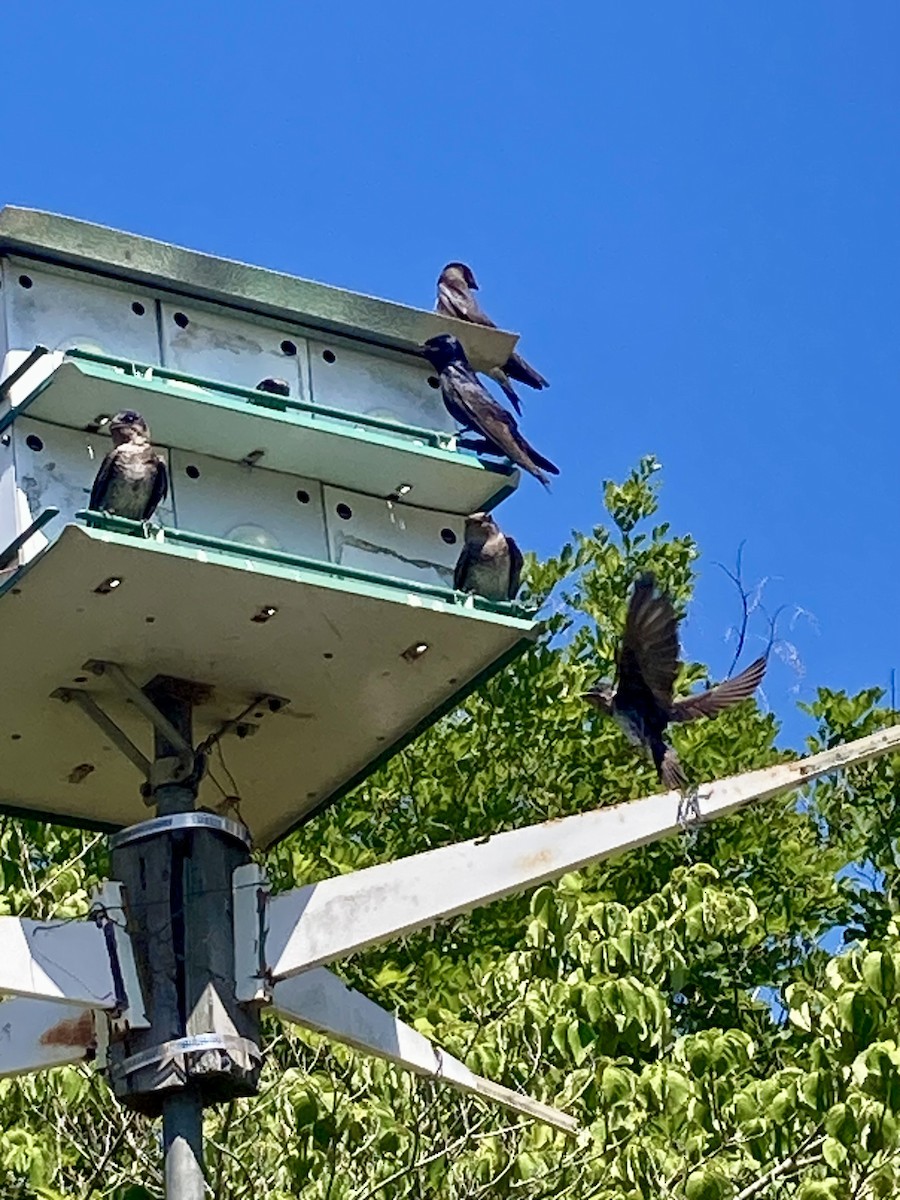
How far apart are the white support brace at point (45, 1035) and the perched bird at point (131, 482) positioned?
126 cm

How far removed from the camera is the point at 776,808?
15.5m

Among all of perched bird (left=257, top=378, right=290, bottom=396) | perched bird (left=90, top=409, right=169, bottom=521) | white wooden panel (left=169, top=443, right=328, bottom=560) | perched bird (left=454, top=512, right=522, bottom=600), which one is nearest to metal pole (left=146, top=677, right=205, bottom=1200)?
white wooden panel (left=169, top=443, right=328, bottom=560)

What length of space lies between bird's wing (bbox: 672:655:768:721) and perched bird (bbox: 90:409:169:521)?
5.49ft

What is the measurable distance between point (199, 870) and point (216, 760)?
93 centimetres

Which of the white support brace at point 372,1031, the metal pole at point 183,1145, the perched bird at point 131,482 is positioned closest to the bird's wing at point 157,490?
the perched bird at point 131,482

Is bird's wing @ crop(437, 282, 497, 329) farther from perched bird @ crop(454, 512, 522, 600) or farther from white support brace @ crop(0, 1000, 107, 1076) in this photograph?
white support brace @ crop(0, 1000, 107, 1076)

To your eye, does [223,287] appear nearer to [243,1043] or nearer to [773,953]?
[243,1043]

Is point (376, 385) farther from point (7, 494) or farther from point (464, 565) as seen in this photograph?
point (7, 494)

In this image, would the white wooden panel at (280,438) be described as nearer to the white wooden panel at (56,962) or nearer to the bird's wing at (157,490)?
the bird's wing at (157,490)

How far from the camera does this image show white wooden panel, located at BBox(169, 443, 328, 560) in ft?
25.3

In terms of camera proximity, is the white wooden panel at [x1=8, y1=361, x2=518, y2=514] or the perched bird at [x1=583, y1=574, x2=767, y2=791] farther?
the perched bird at [x1=583, y1=574, x2=767, y2=791]

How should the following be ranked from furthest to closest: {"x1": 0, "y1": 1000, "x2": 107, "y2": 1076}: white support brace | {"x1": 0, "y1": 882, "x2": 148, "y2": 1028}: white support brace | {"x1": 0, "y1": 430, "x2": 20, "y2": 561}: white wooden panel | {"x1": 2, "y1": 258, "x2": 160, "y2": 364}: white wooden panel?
{"x1": 2, "y1": 258, "x2": 160, "y2": 364}: white wooden panel < {"x1": 0, "y1": 430, "x2": 20, "y2": 561}: white wooden panel < {"x1": 0, "y1": 1000, "x2": 107, "y2": 1076}: white support brace < {"x1": 0, "y1": 882, "x2": 148, "y2": 1028}: white support brace

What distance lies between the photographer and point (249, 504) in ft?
25.7

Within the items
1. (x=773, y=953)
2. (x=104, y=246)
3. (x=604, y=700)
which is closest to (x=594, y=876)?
(x=773, y=953)
